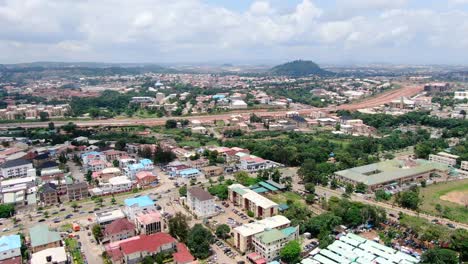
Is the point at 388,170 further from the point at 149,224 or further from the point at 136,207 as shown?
the point at 136,207

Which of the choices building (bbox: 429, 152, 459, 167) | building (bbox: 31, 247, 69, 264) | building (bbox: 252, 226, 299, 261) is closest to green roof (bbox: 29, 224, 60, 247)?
building (bbox: 31, 247, 69, 264)

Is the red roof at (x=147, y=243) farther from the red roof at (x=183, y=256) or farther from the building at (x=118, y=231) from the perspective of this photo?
the building at (x=118, y=231)

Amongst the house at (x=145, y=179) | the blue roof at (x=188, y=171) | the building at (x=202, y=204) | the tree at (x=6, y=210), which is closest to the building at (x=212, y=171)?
the blue roof at (x=188, y=171)

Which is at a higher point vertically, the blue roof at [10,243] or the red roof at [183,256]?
the blue roof at [10,243]

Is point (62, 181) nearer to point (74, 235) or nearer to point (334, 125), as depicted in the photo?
point (74, 235)

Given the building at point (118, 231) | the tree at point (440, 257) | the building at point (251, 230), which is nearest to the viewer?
the tree at point (440, 257)

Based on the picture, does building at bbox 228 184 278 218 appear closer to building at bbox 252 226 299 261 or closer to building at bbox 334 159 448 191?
building at bbox 252 226 299 261
